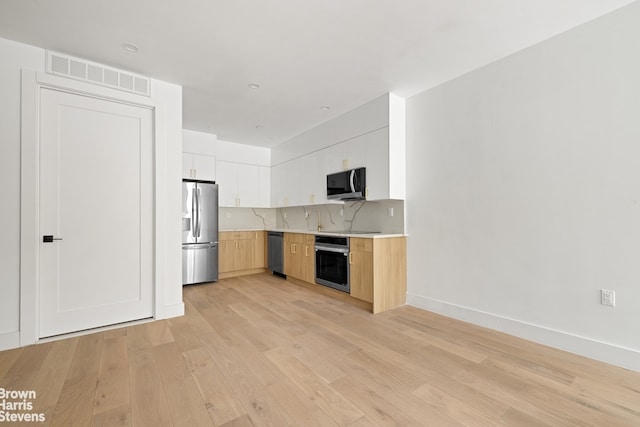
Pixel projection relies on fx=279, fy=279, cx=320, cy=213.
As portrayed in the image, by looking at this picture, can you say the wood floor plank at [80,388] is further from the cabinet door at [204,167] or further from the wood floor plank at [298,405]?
the cabinet door at [204,167]

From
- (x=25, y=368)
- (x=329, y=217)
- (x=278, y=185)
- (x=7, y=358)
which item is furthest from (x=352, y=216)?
(x=7, y=358)

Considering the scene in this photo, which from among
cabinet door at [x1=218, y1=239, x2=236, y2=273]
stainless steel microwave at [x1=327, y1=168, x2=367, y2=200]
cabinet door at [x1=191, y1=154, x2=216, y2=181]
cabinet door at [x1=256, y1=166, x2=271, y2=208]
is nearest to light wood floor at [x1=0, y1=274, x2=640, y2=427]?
stainless steel microwave at [x1=327, y1=168, x2=367, y2=200]

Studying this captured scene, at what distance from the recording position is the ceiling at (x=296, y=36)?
211 cm

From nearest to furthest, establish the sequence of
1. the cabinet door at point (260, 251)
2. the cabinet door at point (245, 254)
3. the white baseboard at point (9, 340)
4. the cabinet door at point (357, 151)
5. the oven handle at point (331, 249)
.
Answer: the white baseboard at point (9, 340)
the oven handle at point (331, 249)
the cabinet door at point (357, 151)
the cabinet door at point (245, 254)
the cabinet door at point (260, 251)

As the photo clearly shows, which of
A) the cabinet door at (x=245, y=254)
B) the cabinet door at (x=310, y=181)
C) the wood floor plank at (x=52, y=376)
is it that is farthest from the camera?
the cabinet door at (x=245, y=254)

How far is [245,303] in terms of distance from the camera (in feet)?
12.2

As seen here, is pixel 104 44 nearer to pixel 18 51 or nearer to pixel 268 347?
pixel 18 51

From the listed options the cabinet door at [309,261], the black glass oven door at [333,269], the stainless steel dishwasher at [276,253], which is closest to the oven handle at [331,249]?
the black glass oven door at [333,269]

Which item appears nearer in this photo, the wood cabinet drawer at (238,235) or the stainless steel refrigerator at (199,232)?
the stainless steel refrigerator at (199,232)

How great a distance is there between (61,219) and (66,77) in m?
1.38

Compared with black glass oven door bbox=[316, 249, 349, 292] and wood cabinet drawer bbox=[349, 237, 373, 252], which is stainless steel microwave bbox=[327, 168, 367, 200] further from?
black glass oven door bbox=[316, 249, 349, 292]

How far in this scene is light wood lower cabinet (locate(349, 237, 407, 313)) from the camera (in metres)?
3.38

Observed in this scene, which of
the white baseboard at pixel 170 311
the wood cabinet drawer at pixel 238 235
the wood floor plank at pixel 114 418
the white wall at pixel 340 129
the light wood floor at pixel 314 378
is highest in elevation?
the white wall at pixel 340 129

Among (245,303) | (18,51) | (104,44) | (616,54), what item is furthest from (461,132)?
(18,51)
